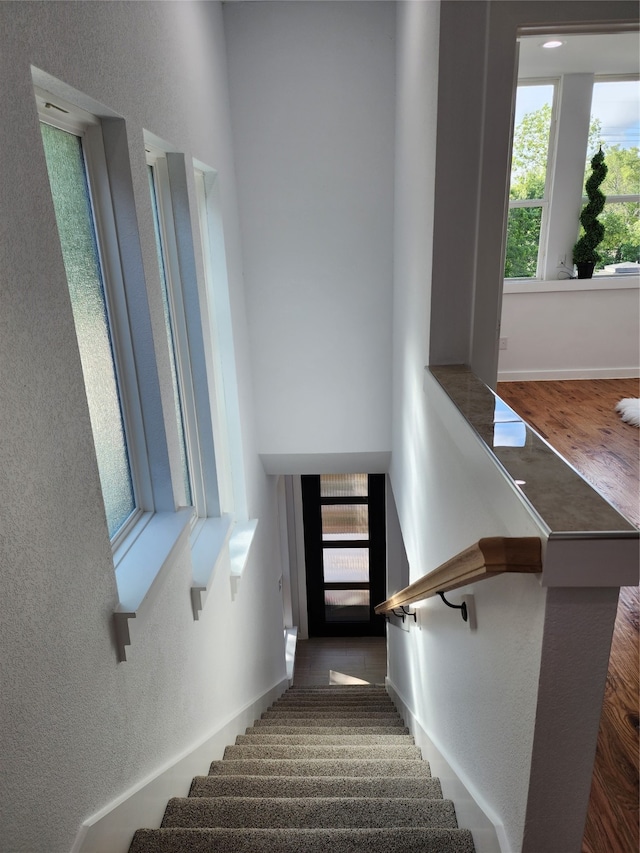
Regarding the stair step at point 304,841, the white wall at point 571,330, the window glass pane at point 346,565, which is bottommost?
the window glass pane at point 346,565

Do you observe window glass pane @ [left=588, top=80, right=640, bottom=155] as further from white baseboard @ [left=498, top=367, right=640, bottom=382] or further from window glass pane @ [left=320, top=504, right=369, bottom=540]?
window glass pane @ [left=320, top=504, right=369, bottom=540]

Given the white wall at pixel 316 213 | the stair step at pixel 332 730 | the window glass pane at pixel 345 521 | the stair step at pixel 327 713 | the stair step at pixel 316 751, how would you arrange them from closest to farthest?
1. the stair step at pixel 316 751
2. the stair step at pixel 332 730
3. the white wall at pixel 316 213
4. the stair step at pixel 327 713
5. the window glass pane at pixel 345 521

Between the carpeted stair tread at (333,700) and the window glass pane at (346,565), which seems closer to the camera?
the carpeted stair tread at (333,700)

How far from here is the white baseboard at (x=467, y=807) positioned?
1.52m

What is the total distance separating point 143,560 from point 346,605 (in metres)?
6.16

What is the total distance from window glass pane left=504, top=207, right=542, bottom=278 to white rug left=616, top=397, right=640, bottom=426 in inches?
68.2

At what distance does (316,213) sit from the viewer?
4168 mm

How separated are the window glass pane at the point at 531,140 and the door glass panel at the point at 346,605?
4827mm

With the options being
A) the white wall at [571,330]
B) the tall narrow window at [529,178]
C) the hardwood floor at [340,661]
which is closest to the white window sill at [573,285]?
the white wall at [571,330]

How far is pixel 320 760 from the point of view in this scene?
2.71 m

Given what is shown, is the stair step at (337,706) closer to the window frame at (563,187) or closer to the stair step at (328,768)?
the stair step at (328,768)

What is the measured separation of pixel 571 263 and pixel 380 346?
290 centimetres

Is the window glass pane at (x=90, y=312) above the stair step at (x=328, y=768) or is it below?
above

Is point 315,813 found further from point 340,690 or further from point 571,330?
point 571,330
